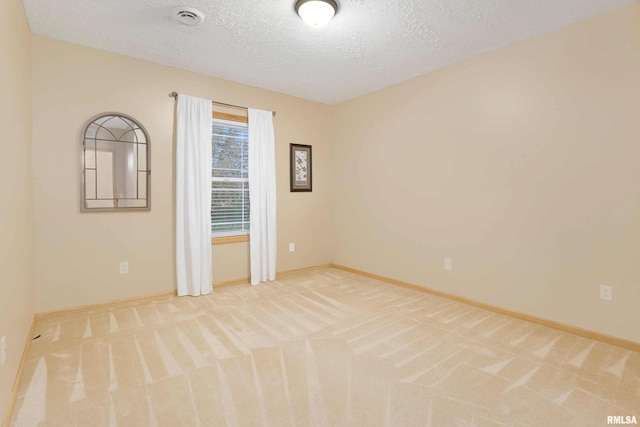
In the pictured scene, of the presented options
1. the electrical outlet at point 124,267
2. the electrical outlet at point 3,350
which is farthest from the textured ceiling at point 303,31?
the electrical outlet at point 3,350

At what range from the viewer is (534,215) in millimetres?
2908

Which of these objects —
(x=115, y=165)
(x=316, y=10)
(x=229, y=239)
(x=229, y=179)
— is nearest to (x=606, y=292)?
(x=316, y=10)

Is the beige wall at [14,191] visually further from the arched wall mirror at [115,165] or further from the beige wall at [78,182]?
the arched wall mirror at [115,165]

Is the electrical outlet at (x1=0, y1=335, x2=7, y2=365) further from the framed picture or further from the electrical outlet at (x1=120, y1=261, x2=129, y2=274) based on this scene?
the framed picture

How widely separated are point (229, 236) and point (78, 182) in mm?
1664

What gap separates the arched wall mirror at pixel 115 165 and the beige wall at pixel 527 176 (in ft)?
9.49

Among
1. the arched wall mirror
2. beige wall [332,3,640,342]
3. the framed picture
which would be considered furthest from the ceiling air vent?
beige wall [332,3,640,342]

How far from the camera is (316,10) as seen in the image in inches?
91.5

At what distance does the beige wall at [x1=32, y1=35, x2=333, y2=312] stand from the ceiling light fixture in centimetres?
187

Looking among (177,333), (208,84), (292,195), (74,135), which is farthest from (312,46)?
(177,333)

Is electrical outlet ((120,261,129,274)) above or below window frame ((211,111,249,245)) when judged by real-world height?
below

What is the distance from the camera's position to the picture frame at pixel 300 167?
4.64m

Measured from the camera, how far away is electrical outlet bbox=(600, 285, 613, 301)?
2527 millimetres

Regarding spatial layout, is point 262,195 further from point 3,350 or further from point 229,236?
point 3,350
